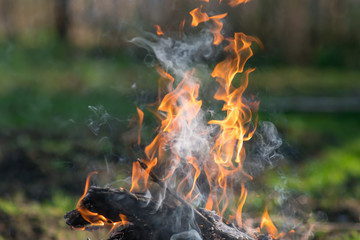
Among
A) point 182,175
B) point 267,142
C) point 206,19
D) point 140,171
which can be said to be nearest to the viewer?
point 140,171

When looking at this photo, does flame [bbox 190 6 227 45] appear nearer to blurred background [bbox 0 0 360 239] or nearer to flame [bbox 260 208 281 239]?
blurred background [bbox 0 0 360 239]

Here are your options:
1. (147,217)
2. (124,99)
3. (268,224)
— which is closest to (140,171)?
(147,217)

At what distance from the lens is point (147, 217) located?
2.67 meters

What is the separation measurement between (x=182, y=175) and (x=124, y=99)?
636 centimetres

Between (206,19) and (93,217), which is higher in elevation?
(206,19)

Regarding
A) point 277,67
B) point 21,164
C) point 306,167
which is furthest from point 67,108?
point 277,67

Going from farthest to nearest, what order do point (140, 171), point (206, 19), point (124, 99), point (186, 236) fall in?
1. point (124, 99)
2. point (206, 19)
3. point (140, 171)
4. point (186, 236)

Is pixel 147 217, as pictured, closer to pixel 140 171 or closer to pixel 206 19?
pixel 140 171

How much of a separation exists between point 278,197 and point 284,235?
5.19 ft

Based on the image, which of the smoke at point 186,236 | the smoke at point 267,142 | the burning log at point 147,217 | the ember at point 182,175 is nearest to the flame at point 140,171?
the ember at point 182,175

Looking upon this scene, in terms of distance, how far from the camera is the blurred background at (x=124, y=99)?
4.92m

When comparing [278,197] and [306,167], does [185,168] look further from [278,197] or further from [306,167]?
[306,167]

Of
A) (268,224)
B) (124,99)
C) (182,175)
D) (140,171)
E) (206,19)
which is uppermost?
(206,19)

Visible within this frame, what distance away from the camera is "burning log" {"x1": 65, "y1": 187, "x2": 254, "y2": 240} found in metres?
2.64
